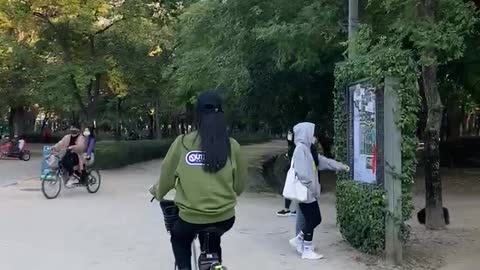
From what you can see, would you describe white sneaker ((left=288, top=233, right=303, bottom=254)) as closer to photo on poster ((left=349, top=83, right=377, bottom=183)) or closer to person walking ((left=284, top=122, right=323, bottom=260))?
person walking ((left=284, top=122, right=323, bottom=260))

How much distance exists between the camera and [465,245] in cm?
887

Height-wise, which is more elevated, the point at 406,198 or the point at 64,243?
the point at 406,198

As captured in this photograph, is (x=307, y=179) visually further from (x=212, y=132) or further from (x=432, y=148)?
(x=212, y=132)

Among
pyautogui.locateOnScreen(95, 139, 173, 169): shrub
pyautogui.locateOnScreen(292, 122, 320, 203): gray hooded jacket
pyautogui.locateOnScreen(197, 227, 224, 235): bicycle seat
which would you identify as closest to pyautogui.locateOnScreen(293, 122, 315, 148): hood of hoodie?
pyautogui.locateOnScreen(292, 122, 320, 203): gray hooded jacket

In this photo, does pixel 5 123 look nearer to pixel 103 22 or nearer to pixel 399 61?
pixel 103 22

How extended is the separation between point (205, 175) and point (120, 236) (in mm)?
5312

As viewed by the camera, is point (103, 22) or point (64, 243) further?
point (103, 22)

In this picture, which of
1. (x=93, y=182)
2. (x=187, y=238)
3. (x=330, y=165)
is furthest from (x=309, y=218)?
(x=93, y=182)

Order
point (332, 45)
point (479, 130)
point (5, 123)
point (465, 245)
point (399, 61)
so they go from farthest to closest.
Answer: point (5, 123)
point (479, 130)
point (332, 45)
point (465, 245)
point (399, 61)

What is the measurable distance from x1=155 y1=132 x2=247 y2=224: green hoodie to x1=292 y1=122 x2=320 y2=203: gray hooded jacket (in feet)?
10.5

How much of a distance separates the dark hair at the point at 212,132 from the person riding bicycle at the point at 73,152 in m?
10.7

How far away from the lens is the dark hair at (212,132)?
4.51 meters

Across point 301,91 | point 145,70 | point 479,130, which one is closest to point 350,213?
point 301,91

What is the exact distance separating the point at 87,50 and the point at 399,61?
64.7 feet
